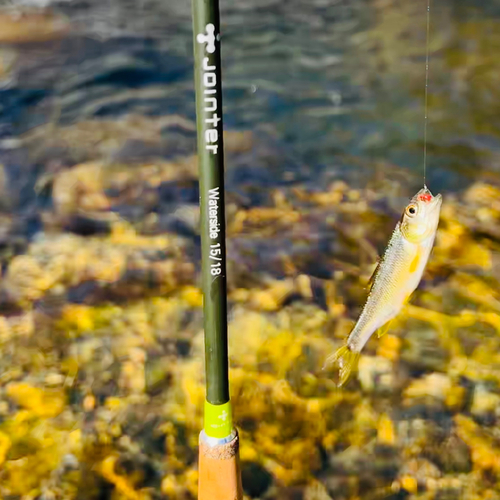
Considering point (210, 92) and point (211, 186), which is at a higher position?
point (210, 92)

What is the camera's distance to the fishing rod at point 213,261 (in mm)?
1400

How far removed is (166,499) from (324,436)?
2.02 ft

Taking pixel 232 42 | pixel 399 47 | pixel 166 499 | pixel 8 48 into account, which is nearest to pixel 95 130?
pixel 8 48

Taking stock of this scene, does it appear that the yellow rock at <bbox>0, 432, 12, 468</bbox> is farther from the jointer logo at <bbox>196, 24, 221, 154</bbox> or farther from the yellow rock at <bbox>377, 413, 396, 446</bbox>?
the jointer logo at <bbox>196, 24, 221, 154</bbox>

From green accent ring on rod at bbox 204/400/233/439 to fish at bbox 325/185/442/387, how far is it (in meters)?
0.45

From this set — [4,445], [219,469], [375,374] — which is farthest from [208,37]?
[4,445]

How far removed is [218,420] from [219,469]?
0.42ft

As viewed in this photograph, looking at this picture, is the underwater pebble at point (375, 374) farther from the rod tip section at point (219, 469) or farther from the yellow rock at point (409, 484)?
the rod tip section at point (219, 469)

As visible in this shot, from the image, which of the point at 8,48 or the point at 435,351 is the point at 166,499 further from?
the point at 8,48

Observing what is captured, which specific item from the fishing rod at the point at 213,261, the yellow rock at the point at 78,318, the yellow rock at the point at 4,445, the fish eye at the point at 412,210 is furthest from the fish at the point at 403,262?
the yellow rock at the point at 4,445

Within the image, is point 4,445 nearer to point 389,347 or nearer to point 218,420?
point 218,420

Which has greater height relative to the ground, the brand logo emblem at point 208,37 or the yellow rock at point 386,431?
the brand logo emblem at point 208,37

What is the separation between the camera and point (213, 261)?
1533mm

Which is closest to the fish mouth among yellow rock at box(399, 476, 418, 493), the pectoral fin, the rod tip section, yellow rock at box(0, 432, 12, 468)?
the pectoral fin
